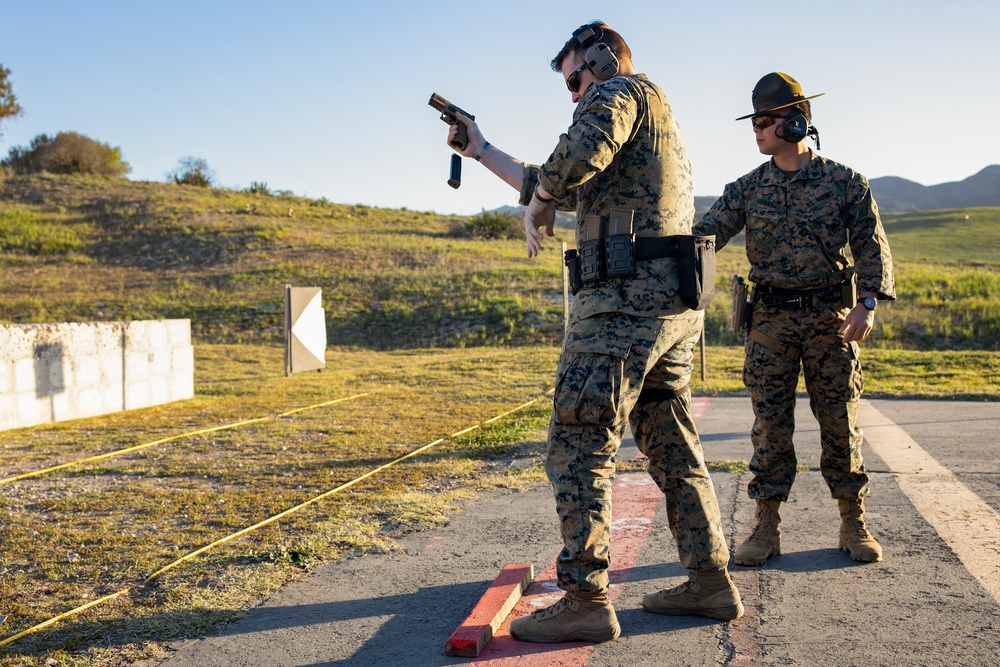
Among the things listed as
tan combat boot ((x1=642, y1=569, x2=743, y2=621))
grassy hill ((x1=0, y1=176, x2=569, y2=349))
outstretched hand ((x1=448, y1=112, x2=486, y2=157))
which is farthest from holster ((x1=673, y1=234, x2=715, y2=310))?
grassy hill ((x1=0, y1=176, x2=569, y2=349))

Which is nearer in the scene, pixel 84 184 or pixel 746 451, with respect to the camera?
pixel 746 451

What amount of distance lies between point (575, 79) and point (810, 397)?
1.85m

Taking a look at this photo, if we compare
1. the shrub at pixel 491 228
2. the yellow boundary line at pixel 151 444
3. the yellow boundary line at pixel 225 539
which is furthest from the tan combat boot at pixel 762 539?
the shrub at pixel 491 228

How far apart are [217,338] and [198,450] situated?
1381 cm

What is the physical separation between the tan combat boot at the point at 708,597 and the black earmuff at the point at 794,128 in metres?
1.97

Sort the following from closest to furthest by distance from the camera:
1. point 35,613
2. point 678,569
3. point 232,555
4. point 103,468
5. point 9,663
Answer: point 9,663, point 35,613, point 678,569, point 232,555, point 103,468

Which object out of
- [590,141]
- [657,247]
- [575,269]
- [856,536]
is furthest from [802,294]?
[590,141]

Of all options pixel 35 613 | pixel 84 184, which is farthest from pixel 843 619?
pixel 84 184

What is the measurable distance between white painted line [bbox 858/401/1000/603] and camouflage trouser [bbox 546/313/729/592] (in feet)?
4.22

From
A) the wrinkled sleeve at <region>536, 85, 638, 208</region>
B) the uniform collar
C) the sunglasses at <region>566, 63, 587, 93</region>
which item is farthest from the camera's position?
the uniform collar

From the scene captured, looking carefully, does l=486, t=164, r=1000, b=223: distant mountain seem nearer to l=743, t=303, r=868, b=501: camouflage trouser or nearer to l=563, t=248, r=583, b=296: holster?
l=743, t=303, r=868, b=501: camouflage trouser

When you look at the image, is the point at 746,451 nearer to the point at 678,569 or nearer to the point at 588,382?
the point at 678,569

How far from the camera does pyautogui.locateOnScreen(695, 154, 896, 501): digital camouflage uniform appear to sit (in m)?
4.09

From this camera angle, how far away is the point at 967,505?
495cm
